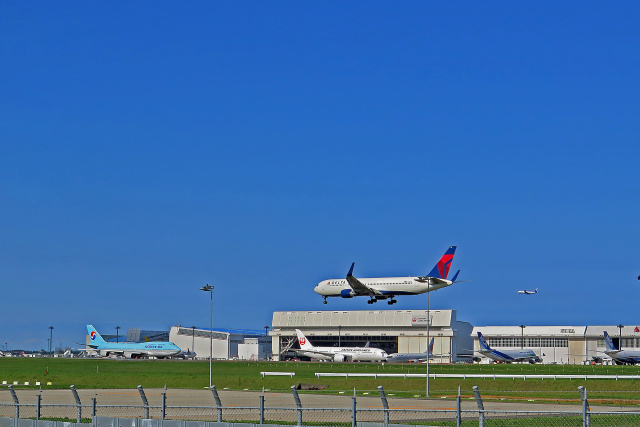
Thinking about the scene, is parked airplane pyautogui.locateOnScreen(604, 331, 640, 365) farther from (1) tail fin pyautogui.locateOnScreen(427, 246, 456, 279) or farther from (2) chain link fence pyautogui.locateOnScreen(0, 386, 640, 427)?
(2) chain link fence pyautogui.locateOnScreen(0, 386, 640, 427)

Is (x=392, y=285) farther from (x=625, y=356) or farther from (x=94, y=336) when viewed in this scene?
(x=94, y=336)

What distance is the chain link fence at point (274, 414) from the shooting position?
21.7m

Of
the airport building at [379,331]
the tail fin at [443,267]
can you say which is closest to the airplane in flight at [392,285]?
the tail fin at [443,267]

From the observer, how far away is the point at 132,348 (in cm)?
17812

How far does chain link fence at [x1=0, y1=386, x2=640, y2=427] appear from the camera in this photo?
71.2ft

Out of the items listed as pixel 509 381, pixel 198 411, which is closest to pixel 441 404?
pixel 198 411

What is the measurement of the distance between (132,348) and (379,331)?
5279cm

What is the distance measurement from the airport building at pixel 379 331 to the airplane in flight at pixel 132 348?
2385cm

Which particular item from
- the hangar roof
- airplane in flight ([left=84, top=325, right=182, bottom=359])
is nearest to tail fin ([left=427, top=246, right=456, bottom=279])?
the hangar roof

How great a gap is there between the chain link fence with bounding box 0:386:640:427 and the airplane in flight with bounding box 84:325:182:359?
403 ft

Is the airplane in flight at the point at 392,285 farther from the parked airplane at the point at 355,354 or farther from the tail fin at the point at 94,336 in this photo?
the tail fin at the point at 94,336

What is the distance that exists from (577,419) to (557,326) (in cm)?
15012

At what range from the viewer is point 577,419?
98.8ft

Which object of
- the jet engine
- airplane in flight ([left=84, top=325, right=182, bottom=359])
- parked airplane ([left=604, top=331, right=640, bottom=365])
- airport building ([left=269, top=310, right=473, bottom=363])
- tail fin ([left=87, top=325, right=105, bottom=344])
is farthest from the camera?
tail fin ([left=87, top=325, right=105, bottom=344])
